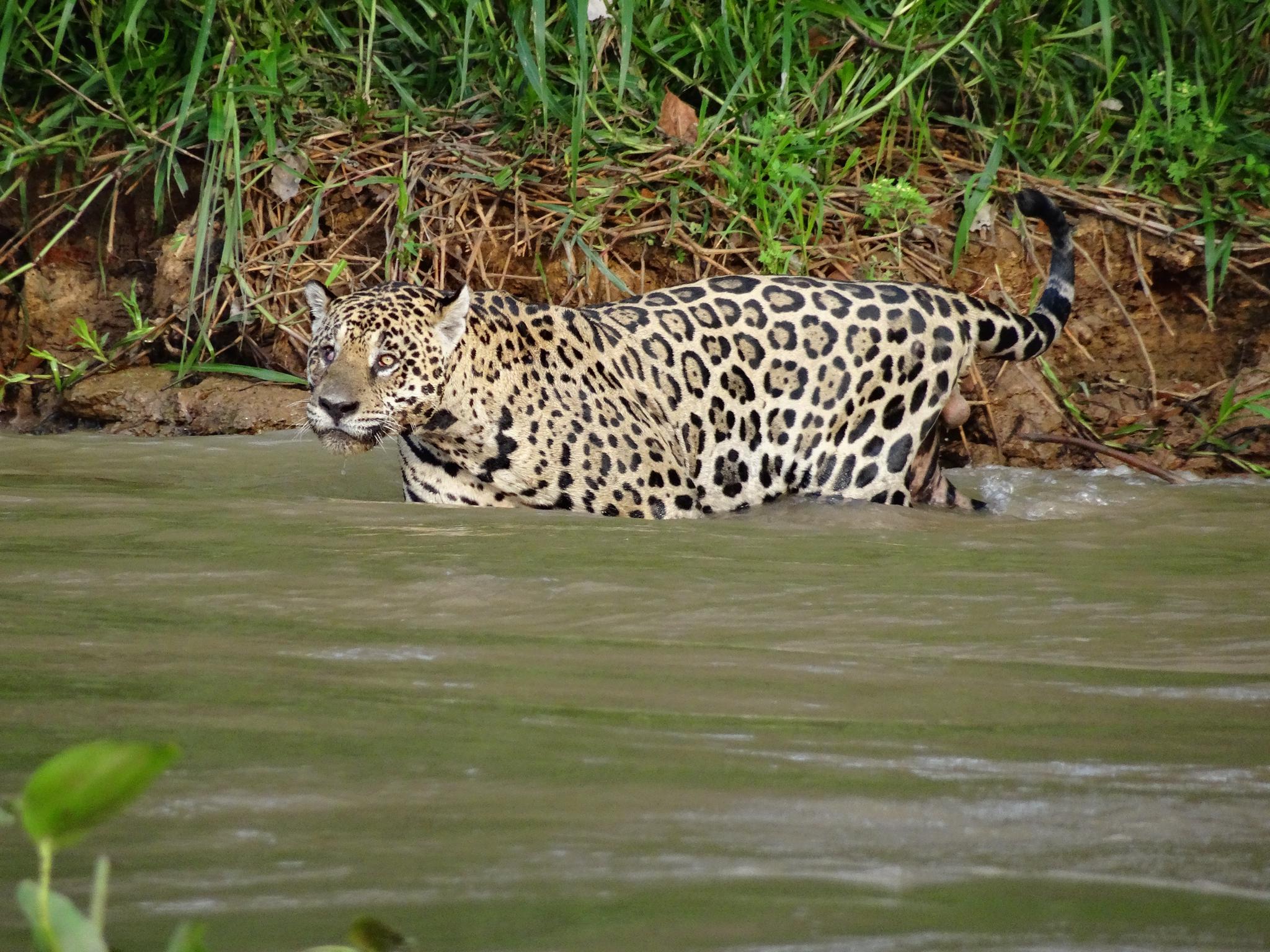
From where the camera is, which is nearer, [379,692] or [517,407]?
[379,692]

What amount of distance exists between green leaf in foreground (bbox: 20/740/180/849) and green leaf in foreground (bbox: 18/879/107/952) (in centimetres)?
5

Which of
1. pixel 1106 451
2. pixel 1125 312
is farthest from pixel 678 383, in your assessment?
pixel 1125 312

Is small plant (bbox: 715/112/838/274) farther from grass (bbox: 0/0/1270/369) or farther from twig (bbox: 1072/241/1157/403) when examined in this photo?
twig (bbox: 1072/241/1157/403)

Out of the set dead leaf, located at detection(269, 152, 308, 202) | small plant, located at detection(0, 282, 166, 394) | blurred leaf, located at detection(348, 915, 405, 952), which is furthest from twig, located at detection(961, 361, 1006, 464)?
blurred leaf, located at detection(348, 915, 405, 952)

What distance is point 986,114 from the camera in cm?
752

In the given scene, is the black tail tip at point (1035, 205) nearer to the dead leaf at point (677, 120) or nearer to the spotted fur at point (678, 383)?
the spotted fur at point (678, 383)

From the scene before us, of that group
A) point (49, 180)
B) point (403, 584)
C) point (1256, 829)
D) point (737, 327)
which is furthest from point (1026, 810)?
point (49, 180)

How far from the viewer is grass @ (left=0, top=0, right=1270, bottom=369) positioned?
7008mm

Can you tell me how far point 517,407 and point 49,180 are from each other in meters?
3.31

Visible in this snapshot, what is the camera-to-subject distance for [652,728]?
8.47ft

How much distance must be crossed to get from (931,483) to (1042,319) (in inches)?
28.8

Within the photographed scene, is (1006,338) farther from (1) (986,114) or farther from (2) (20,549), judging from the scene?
(2) (20,549)

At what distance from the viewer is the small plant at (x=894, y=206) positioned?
6.82 metres

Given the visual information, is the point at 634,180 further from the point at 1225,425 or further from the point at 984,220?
the point at 1225,425
